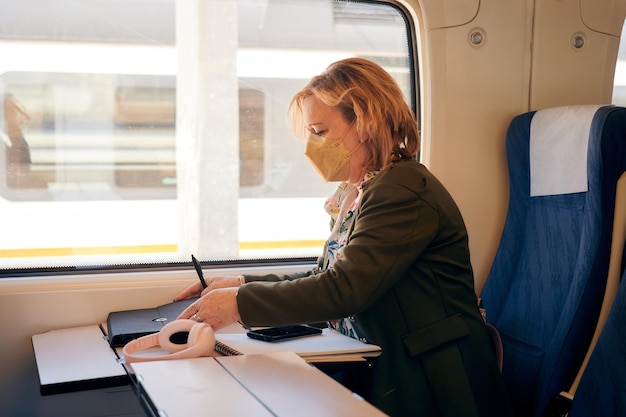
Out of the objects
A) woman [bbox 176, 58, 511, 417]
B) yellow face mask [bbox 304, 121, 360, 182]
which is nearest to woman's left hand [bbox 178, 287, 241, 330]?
woman [bbox 176, 58, 511, 417]

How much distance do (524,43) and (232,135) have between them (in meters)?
1.15

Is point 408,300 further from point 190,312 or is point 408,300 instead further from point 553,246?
Answer: point 553,246

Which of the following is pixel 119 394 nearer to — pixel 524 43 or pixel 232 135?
pixel 232 135

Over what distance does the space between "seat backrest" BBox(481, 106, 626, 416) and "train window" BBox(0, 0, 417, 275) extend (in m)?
0.60

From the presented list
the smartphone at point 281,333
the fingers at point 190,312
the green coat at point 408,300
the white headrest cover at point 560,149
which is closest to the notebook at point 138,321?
the fingers at point 190,312

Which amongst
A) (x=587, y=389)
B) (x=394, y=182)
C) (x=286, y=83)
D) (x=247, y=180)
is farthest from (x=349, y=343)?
(x=286, y=83)

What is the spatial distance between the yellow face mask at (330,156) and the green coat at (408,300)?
0.61 feet

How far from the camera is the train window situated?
2473 mm

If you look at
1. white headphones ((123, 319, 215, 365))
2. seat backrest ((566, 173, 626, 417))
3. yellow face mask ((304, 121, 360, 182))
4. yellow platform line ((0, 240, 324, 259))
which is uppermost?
yellow face mask ((304, 121, 360, 182))

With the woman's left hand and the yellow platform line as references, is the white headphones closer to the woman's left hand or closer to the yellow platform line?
the woman's left hand

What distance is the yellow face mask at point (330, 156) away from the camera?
81.4 inches

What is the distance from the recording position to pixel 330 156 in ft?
6.81

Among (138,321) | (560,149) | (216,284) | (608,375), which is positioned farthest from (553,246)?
(138,321)

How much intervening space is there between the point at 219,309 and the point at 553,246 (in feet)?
3.67
